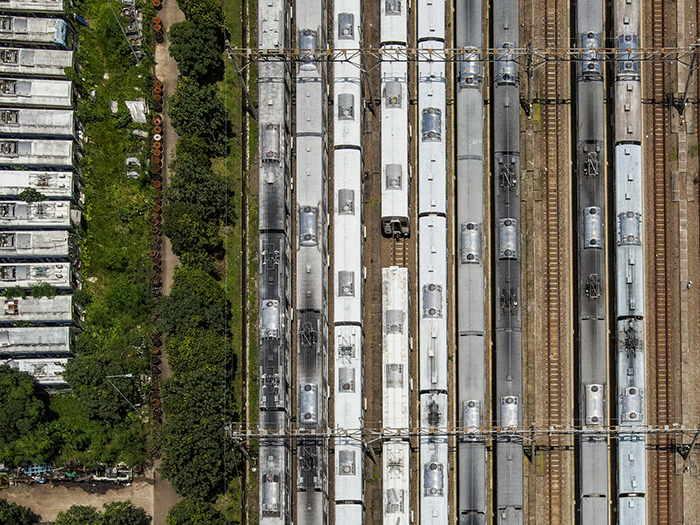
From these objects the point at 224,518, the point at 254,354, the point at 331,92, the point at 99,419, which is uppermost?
the point at 331,92

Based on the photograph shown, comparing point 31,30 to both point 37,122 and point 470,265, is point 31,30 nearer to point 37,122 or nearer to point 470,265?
point 37,122

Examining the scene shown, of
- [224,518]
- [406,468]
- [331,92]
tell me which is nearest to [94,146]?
[331,92]

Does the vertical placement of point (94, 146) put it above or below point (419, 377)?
above

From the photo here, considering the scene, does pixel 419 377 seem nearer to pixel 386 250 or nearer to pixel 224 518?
pixel 386 250

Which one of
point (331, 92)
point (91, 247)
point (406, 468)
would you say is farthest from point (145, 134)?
point (406, 468)

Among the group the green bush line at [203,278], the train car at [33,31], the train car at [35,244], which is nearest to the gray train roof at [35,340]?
the train car at [35,244]

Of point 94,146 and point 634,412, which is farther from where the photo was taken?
point 94,146
